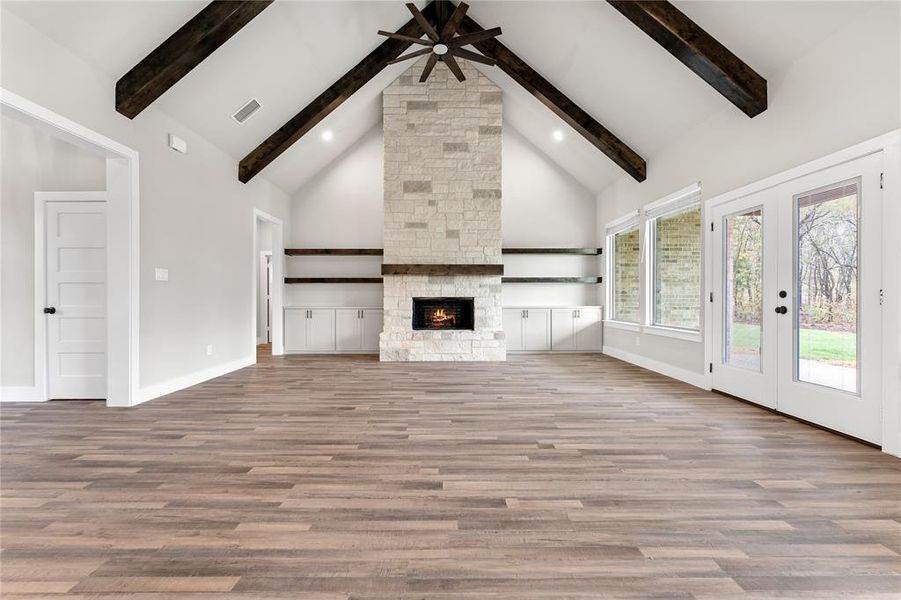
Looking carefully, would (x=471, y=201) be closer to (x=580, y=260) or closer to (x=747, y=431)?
(x=580, y=260)

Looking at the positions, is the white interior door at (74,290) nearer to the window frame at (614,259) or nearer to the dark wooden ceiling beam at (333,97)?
the dark wooden ceiling beam at (333,97)

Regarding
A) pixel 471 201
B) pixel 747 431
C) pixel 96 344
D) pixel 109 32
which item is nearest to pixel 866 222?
pixel 747 431

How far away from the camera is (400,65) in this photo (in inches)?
271

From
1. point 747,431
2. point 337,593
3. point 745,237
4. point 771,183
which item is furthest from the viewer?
point 745,237

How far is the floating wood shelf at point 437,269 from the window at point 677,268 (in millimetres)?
2223

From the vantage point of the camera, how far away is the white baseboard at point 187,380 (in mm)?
4227

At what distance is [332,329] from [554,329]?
3.85 metres

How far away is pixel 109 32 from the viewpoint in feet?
11.1

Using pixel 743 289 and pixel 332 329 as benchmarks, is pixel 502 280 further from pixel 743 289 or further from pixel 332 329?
pixel 743 289

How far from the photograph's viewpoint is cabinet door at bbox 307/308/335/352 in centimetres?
786

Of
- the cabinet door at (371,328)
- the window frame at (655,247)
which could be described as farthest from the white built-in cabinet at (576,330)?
the cabinet door at (371,328)

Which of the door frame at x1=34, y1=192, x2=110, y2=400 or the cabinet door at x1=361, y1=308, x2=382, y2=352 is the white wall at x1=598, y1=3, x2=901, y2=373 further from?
the door frame at x1=34, y1=192, x2=110, y2=400

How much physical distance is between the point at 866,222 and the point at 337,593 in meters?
3.71

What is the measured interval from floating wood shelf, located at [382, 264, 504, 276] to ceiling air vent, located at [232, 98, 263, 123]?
2701 millimetres
